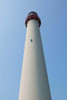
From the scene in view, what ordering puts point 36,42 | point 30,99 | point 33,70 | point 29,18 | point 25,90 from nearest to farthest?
Result: point 30,99 → point 25,90 → point 33,70 → point 36,42 → point 29,18

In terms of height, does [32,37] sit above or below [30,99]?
above

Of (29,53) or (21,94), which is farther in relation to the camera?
(29,53)

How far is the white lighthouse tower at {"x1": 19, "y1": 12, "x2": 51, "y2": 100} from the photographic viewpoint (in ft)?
28.7

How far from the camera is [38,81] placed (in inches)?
365

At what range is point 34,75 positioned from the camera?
9602 mm

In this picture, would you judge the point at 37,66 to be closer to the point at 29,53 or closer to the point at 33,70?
the point at 33,70

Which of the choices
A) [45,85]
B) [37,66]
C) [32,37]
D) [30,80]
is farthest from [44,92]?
[32,37]

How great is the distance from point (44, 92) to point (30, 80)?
1371 millimetres

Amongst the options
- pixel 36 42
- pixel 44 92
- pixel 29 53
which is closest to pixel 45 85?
pixel 44 92

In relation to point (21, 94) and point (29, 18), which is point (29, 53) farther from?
point (29, 18)

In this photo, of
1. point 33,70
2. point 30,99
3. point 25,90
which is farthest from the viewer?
point 33,70

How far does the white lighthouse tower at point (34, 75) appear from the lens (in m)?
8.76

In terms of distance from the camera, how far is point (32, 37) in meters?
12.8

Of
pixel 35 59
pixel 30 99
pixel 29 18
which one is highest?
pixel 29 18
